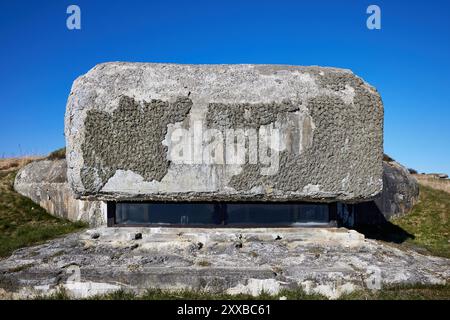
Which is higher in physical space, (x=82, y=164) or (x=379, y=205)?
(x=82, y=164)

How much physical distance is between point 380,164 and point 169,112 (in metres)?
3.31

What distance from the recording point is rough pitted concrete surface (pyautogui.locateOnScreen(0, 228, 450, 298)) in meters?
4.91

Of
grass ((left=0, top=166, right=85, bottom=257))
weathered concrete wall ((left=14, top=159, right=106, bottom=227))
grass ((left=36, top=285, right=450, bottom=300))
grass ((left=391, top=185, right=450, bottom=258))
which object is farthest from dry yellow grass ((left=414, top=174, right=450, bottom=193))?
grass ((left=0, top=166, right=85, bottom=257))

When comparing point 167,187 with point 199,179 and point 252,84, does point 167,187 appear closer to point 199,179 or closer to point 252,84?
point 199,179

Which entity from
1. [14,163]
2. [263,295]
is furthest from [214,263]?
[14,163]

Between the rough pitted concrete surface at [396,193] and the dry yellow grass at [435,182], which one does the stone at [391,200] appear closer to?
the rough pitted concrete surface at [396,193]

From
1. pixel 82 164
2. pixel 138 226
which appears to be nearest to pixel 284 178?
pixel 138 226

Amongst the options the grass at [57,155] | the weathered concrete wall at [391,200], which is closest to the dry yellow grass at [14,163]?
the grass at [57,155]

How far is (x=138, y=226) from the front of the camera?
6430mm

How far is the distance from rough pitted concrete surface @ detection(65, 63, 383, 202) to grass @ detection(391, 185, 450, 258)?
4.26 m

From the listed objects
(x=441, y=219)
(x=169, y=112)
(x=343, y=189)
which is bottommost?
(x=441, y=219)

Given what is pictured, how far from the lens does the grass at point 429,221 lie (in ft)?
31.7

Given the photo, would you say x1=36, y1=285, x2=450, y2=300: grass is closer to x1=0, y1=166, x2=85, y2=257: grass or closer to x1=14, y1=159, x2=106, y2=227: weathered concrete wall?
x1=0, y1=166, x2=85, y2=257: grass
